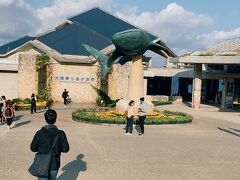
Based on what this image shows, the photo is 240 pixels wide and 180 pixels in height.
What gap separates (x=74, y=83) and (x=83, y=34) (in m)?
7.37

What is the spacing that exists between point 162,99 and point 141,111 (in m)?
23.8

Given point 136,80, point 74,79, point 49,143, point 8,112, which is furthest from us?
point 74,79

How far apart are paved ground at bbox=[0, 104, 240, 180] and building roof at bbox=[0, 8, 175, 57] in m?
13.4

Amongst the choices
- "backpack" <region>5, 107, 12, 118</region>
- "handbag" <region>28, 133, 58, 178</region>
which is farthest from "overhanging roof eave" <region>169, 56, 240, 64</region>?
"handbag" <region>28, 133, 58, 178</region>

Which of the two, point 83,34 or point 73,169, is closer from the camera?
point 73,169

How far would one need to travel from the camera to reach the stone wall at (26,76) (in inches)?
1208

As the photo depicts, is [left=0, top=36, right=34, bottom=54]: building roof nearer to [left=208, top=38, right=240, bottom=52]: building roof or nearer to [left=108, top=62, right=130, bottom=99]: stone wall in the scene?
[left=108, top=62, right=130, bottom=99]: stone wall

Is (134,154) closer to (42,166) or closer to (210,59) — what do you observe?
(42,166)

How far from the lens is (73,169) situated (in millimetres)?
9781

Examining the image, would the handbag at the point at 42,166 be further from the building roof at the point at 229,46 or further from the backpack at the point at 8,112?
the building roof at the point at 229,46

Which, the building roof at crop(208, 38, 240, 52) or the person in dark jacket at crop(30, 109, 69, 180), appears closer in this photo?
the person in dark jacket at crop(30, 109, 69, 180)

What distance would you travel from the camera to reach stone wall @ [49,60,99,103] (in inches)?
1224

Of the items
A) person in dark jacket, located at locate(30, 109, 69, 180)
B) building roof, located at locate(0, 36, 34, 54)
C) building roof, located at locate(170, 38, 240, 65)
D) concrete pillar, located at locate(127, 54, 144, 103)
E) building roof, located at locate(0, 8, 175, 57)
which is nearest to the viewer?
person in dark jacket, located at locate(30, 109, 69, 180)

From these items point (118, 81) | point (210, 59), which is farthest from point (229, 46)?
point (118, 81)
